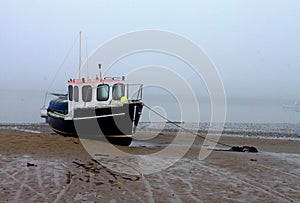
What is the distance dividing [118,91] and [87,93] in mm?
1774

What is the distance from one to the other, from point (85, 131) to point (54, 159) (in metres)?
5.81

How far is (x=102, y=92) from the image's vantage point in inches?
784

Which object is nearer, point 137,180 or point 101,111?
point 137,180

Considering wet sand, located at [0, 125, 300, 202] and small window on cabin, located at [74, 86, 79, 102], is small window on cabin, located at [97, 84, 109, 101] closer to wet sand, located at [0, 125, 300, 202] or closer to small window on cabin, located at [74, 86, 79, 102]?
small window on cabin, located at [74, 86, 79, 102]

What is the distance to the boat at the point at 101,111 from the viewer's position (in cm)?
1847

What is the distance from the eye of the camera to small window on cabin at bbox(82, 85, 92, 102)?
64.8ft

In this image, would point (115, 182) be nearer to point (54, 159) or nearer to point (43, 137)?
point (54, 159)

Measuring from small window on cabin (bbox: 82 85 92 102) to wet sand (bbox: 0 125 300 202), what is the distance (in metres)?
5.00

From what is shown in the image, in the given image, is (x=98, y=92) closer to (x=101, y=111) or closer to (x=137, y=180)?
(x=101, y=111)

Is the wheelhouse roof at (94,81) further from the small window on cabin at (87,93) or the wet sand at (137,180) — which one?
the wet sand at (137,180)

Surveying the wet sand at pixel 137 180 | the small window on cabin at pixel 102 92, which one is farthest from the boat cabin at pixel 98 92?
the wet sand at pixel 137 180

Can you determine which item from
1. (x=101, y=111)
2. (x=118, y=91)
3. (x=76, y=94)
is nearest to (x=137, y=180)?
(x=101, y=111)

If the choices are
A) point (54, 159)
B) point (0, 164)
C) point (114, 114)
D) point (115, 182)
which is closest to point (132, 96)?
point (114, 114)

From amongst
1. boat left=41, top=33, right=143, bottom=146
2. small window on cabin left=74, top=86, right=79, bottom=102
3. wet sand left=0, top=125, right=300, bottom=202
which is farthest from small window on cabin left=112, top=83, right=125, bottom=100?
wet sand left=0, top=125, right=300, bottom=202
